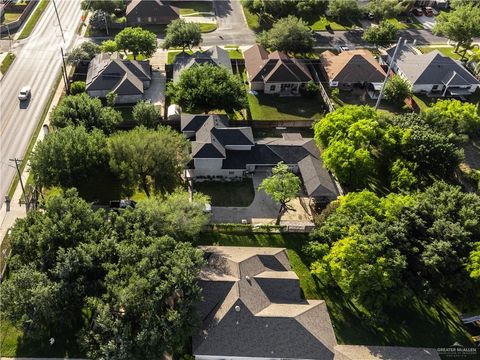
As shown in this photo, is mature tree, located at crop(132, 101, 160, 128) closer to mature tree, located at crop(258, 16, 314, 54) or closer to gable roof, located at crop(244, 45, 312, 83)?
gable roof, located at crop(244, 45, 312, 83)

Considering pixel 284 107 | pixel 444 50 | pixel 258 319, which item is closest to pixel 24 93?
pixel 284 107

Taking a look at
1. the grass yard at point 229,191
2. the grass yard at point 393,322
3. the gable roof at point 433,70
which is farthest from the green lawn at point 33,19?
the gable roof at point 433,70

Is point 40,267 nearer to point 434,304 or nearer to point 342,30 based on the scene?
point 434,304

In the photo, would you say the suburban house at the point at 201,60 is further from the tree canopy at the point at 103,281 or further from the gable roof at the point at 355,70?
the tree canopy at the point at 103,281

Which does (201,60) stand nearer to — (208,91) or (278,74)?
(278,74)

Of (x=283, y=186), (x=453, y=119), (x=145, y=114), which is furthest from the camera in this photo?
(x=145, y=114)

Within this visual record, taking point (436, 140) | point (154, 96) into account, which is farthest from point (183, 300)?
point (154, 96)
